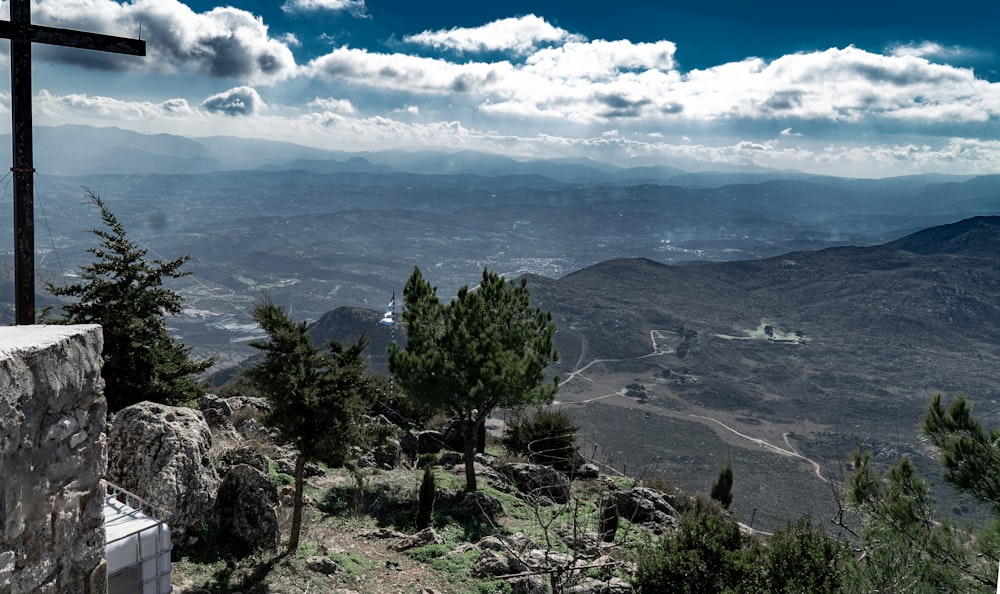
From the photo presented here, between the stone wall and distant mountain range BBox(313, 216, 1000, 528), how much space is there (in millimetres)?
60106

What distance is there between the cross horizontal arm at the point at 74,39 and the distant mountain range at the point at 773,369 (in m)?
59.1

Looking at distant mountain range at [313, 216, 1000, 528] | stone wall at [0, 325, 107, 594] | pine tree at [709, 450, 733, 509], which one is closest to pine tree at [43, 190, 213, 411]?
stone wall at [0, 325, 107, 594]

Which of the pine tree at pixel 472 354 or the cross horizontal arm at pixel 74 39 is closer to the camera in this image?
the cross horizontal arm at pixel 74 39

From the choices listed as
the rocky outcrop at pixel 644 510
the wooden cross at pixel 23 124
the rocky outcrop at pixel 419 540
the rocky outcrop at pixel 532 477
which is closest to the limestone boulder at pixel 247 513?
the rocky outcrop at pixel 419 540

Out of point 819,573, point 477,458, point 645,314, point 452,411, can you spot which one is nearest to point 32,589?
point 819,573

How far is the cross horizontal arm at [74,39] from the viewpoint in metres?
8.27

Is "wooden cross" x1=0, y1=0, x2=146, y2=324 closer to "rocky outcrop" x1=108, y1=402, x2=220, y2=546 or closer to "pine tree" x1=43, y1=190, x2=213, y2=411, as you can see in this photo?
"rocky outcrop" x1=108, y1=402, x2=220, y2=546

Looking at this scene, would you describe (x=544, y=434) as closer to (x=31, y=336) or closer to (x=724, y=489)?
(x=724, y=489)

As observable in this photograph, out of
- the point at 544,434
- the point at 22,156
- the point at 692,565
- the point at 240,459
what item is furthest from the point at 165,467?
the point at 544,434

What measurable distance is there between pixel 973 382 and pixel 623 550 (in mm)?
147170

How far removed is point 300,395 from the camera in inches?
506

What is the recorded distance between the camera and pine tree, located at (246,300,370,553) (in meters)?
12.9

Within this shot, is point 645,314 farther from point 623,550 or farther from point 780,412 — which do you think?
point 623,550

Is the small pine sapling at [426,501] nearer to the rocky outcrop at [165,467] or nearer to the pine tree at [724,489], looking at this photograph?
the rocky outcrop at [165,467]
